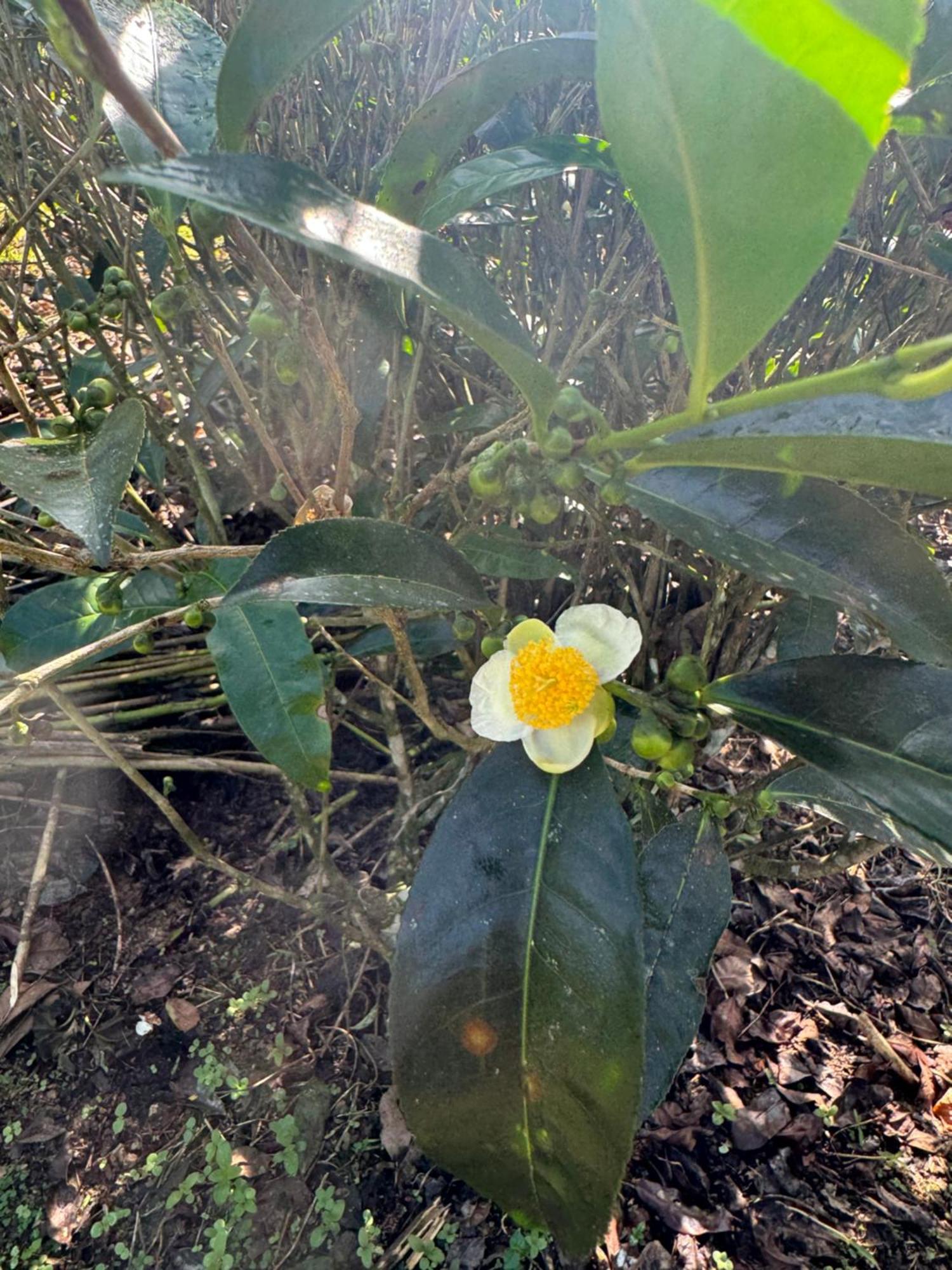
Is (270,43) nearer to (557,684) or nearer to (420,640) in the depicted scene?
(557,684)

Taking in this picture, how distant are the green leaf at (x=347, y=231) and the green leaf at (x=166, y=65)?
337 millimetres

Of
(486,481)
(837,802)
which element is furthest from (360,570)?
(837,802)

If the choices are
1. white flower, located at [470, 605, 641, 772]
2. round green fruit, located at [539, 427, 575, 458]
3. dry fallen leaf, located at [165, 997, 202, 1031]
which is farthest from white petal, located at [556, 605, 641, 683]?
dry fallen leaf, located at [165, 997, 202, 1031]

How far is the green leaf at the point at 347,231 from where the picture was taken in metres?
0.52

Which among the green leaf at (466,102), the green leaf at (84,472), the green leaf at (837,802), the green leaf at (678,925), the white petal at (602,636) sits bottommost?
the green leaf at (678,925)

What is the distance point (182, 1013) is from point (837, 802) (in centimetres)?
118

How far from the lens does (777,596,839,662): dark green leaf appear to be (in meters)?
1.21

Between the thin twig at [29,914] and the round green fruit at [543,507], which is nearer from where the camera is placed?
the round green fruit at [543,507]

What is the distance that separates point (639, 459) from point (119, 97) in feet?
1.52

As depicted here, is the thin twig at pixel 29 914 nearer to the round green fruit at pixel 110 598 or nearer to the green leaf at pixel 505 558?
the round green fruit at pixel 110 598

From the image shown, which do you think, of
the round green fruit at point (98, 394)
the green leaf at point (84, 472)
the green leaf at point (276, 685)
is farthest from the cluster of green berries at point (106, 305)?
the green leaf at point (276, 685)

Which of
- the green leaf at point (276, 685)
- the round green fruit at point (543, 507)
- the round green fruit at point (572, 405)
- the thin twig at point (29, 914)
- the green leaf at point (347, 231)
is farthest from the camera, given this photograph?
the thin twig at point (29, 914)

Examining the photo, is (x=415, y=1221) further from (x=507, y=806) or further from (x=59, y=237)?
(x=59, y=237)

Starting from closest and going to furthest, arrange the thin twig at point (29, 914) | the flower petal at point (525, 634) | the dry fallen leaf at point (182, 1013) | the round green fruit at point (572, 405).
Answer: the round green fruit at point (572, 405)
the flower petal at point (525, 634)
the thin twig at point (29, 914)
the dry fallen leaf at point (182, 1013)
